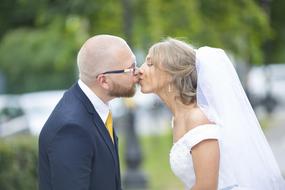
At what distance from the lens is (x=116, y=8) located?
15672 mm

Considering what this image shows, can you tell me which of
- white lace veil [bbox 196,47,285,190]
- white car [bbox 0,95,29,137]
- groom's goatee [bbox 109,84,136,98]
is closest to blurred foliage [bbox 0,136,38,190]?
white lace veil [bbox 196,47,285,190]

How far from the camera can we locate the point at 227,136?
4.49 metres

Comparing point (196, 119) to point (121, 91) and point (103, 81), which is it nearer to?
point (121, 91)

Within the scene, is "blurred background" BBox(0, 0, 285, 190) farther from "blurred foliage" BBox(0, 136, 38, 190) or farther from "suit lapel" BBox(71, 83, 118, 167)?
"suit lapel" BBox(71, 83, 118, 167)

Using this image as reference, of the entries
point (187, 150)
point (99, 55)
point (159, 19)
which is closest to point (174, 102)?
point (187, 150)

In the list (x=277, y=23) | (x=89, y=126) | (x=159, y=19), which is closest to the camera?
(x=89, y=126)

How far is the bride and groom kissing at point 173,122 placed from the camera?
3.94 meters

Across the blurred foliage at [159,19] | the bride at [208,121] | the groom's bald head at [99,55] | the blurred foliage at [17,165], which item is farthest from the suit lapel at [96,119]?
the blurred foliage at [159,19]

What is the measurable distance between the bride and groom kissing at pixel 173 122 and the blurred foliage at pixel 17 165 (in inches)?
184

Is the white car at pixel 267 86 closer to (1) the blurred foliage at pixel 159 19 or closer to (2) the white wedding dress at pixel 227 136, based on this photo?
(1) the blurred foliage at pixel 159 19

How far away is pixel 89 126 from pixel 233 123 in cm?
96

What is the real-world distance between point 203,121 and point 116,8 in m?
11.4

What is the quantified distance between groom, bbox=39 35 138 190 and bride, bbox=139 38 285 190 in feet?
0.87

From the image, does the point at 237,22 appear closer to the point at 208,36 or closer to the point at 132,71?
the point at 208,36
